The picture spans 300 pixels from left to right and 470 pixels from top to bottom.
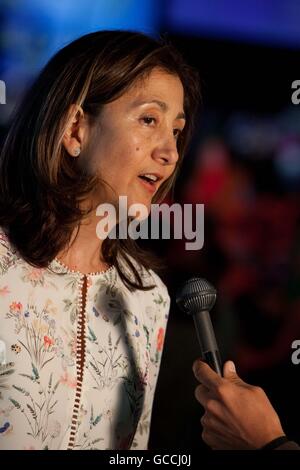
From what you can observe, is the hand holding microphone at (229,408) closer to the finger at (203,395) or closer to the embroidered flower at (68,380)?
the finger at (203,395)

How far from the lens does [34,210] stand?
1445 millimetres

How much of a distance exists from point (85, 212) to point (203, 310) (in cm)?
37

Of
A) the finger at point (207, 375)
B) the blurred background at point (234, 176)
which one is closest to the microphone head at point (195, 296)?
the finger at point (207, 375)

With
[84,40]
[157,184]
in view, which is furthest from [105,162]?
[84,40]

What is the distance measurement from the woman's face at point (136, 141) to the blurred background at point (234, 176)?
Answer: 125 cm

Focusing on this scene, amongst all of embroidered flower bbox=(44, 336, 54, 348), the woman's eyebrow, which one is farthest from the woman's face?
embroidered flower bbox=(44, 336, 54, 348)

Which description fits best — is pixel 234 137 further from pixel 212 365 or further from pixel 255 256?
pixel 212 365

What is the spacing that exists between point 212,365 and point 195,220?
1.45 metres

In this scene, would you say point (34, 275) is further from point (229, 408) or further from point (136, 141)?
point (229, 408)

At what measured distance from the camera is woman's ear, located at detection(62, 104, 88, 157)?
145 centimetres

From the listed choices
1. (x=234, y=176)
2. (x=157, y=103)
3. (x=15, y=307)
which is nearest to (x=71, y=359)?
(x=15, y=307)

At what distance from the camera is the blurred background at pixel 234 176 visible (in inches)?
105

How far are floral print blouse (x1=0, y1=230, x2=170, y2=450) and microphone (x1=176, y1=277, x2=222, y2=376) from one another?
25 cm

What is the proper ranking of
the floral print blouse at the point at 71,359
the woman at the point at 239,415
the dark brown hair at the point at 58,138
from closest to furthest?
the woman at the point at 239,415 → the floral print blouse at the point at 71,359 → the dark brown hair at the point at 58,138
